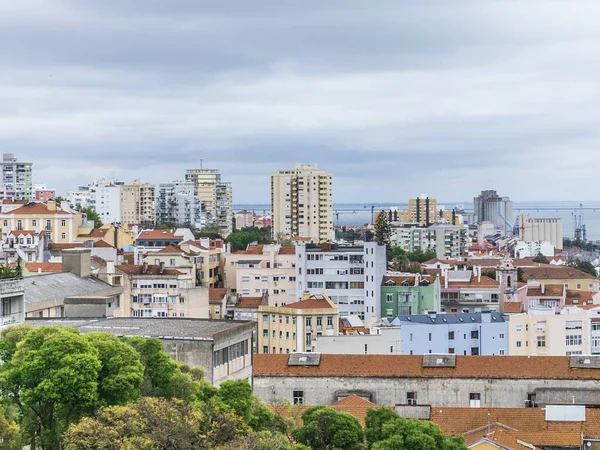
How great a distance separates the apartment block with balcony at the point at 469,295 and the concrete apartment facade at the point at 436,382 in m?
38.8

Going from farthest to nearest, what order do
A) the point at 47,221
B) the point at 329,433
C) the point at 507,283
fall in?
the point at 47,221 < the point at 507,283 < the point at 329,433

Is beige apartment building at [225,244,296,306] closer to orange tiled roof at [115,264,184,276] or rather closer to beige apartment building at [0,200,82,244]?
orange tiled roof at [115,264,184,276]

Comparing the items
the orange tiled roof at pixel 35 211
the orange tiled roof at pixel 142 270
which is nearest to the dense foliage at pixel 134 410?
the orange tiled roof at pixel 142 270

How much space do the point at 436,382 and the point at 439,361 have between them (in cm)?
128

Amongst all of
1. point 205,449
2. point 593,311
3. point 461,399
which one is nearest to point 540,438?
point 461,399

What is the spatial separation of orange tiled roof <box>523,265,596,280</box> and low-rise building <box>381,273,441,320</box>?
38664mm

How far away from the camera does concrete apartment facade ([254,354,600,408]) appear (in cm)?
5391

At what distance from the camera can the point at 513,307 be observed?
287ft

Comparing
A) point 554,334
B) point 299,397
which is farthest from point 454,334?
point 299,397

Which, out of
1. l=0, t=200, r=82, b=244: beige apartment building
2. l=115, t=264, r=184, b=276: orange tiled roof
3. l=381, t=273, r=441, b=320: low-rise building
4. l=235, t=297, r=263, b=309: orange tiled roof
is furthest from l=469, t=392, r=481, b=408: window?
l=0, t=200, r=82, b=244: beige apartment building

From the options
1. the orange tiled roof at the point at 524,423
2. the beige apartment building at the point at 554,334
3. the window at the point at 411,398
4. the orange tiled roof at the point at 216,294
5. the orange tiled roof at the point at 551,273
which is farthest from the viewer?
the orange tiled roof at the point at 551,273

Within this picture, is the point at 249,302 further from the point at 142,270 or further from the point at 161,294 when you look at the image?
the point at 161,294

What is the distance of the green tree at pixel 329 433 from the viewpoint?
36.9 m

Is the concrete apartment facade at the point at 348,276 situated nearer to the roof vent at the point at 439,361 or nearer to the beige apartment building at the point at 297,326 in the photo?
the beige apartment building at the point at 297,326
